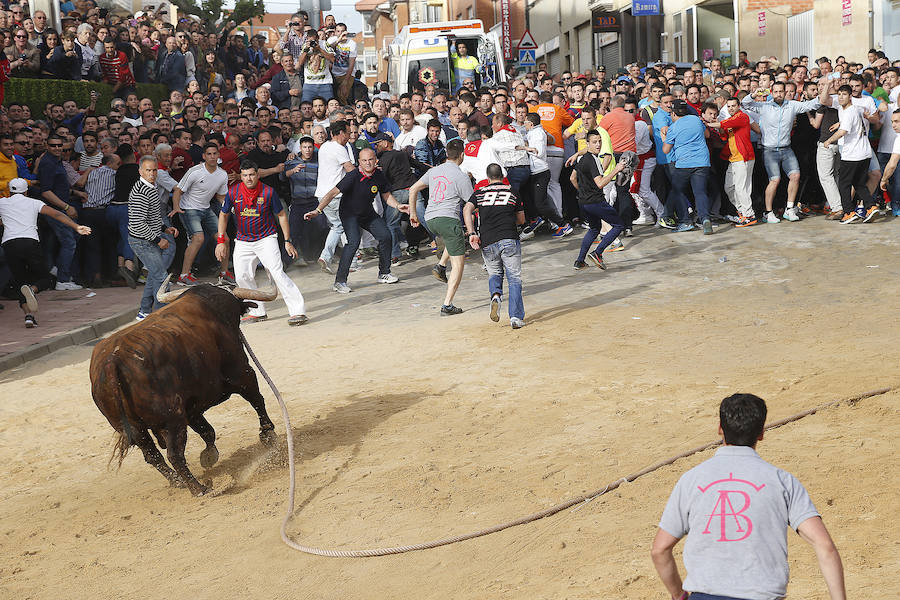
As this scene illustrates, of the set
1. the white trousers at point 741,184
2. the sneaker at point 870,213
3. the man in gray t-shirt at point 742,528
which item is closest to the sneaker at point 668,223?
the white trousers at point 741,184

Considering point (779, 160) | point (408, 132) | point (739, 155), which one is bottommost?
point (779, 160)

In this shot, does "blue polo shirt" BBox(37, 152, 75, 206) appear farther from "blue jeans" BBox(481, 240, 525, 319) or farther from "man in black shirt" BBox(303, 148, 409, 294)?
"blue jeans" BBox(481, 240, 525, 319)

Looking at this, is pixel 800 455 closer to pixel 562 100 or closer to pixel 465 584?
pixel 465 584

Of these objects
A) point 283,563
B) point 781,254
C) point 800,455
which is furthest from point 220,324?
point 781,254

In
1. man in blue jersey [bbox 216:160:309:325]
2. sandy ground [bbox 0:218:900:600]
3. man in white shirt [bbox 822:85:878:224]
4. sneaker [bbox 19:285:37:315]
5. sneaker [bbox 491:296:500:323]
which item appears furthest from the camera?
man in white shirt [bbox 822:85:878:224]

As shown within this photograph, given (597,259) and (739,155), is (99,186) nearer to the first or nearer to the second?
(597,259)

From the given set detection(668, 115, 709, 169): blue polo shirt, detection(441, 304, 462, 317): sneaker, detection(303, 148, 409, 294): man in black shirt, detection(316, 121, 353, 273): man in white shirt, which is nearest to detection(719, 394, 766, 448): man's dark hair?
detection(441, 304, 462, 317): sneaker

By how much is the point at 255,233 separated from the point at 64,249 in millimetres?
4189

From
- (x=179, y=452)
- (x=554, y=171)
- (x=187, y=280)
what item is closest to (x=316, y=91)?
(x=554, y=171)

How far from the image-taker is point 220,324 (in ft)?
24.3

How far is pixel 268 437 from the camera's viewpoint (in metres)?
7.59

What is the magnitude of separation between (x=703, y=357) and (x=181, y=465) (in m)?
4.86

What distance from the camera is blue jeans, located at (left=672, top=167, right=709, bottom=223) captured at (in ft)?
49.9

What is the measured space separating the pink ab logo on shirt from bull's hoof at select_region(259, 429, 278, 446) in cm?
483
